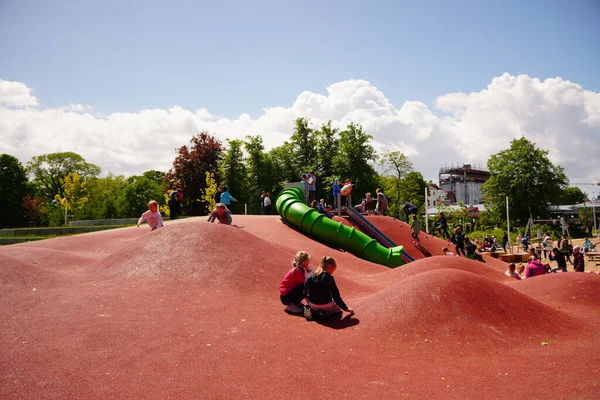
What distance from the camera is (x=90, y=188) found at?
221 feet

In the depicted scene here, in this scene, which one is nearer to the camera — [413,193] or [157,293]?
[157,293]

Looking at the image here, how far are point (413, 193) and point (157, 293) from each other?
5296 cm

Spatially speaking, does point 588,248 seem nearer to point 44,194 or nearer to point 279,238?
point 279,238

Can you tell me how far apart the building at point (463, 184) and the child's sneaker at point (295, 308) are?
112652 millimetres

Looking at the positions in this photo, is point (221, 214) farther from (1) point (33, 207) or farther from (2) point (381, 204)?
(1) point (33, 207)

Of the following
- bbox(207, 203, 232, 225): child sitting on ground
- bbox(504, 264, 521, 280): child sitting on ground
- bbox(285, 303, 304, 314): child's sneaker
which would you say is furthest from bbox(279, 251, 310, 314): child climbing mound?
bbox(504, 264, 521, 280): child sitting on ground

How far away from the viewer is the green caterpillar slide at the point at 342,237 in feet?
70.3

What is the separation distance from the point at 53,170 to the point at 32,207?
19654 mm

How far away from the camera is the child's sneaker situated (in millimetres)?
10359

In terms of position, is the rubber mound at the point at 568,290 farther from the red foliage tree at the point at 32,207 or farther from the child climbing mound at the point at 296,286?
the red foliage tree at the point at 32,207

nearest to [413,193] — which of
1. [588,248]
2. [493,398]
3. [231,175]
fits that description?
[231,175]

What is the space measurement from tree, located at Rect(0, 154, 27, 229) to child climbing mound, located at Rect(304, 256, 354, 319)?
57557 mm

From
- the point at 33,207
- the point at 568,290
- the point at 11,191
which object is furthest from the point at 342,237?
the point at 11,191

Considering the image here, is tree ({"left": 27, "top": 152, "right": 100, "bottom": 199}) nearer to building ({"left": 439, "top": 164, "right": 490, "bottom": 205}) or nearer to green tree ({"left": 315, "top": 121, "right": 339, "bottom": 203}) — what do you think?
green tree ({"left": 315, "top": 121, "right": 339, "bottom": 203})
